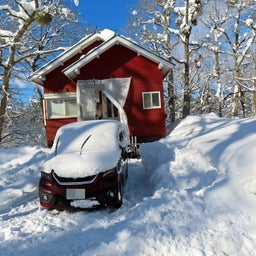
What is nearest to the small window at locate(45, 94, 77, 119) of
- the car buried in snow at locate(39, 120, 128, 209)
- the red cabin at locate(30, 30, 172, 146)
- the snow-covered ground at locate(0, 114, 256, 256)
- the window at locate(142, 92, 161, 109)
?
the red cabin at locate(30, 30, 172, 146)

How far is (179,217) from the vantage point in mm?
4645

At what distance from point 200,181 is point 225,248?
2.64 metres

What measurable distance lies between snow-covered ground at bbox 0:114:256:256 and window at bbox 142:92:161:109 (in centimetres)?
822

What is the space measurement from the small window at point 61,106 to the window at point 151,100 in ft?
12.5

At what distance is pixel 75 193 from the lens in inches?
224

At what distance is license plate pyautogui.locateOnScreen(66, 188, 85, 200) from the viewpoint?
566 centimetres

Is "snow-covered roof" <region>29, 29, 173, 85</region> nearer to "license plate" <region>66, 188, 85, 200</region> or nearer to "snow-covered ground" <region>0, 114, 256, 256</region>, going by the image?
"snow-covered ground" <region>0, 114, 256, 256</region>

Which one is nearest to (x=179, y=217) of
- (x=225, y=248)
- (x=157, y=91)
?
(x=225, y=248)

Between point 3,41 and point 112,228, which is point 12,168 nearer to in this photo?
point 112,228

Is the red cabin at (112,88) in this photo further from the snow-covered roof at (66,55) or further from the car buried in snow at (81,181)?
the car buried in snow at (81,181)

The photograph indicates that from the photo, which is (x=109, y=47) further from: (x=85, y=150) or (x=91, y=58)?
(x=85, y=150)

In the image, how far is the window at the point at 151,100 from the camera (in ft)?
52.8

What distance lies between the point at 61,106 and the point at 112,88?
10.0ft

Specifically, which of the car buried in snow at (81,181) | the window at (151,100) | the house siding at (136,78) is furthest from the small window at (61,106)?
the car buried in snow at (81,181)
